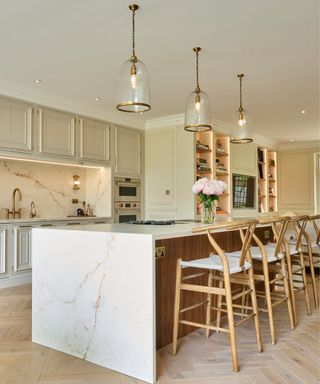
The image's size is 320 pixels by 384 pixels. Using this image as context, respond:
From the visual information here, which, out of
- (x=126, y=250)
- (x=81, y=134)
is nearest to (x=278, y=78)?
(x=81, y=134)

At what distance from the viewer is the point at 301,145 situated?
9.32m

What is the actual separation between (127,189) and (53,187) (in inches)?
51.6

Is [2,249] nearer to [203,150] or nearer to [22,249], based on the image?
[22,249]

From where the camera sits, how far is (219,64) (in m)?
3.98

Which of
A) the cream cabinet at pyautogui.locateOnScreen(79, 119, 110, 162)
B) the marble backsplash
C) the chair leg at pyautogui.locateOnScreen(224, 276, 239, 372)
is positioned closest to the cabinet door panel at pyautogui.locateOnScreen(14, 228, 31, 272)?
the marble backsplash

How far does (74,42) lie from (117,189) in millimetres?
3037

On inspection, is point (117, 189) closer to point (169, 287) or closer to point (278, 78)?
point (278, 78)

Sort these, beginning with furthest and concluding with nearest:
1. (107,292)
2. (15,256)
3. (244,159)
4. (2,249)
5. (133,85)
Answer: (244,159)
(15,256)
(2,249)
(133,85)
(107,292)

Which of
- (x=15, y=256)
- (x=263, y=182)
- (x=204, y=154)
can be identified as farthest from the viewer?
(x=263, y=182)

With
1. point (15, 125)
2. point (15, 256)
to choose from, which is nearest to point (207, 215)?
point (15, 256)

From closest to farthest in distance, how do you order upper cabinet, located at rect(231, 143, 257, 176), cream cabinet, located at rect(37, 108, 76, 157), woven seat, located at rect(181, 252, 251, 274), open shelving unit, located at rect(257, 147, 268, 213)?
woven seat, located at rect(181, 252, 251, 274)
cream cabinet, located at rect(37, 108, 76, 157)
upper cabinet, located at rect(231, 143, 257, 176)
open shelving unit, located at rect(257, 147, 268, 213)

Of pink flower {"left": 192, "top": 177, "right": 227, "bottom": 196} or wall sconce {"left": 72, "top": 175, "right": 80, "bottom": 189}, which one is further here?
wall sconce {"left": 72, "top": 175, "right": 80, "bottom": 189}

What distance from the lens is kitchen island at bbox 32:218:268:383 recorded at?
2.16 metres

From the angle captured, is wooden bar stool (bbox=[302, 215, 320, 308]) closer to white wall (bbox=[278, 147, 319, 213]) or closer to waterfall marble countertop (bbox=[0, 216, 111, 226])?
waterfall marble countertop (bbox=[0, 216, 111, 226])
